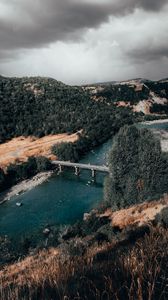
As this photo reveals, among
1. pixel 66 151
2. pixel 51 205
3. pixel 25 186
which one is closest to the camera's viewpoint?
pixel 51 205

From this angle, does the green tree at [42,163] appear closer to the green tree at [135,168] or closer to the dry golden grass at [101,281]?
the green tree at [135,168]

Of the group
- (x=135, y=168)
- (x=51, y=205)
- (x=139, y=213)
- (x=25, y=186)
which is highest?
(x=135, y=168)

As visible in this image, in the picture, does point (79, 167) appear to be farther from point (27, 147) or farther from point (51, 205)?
point (27, 147)

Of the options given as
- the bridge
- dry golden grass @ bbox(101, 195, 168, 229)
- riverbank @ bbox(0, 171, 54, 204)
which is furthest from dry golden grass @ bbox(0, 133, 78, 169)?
dry golden grass @ bbox(101, 195, 168, 229)

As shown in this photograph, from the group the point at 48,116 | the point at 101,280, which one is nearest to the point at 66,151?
the point at 48,116

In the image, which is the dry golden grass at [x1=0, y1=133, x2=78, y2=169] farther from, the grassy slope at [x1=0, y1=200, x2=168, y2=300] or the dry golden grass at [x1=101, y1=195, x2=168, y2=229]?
the grassy slope at [x1=0, y1=200, x2=168, y2=300]
